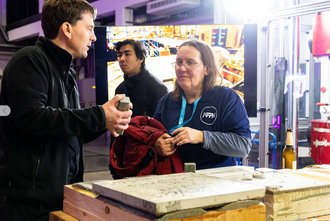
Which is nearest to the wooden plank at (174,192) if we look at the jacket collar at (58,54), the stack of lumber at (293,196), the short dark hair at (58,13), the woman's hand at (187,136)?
the stack of lumber at (293,196)

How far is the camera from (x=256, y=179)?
3.98 ft

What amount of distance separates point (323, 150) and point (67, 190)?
10.1 ft

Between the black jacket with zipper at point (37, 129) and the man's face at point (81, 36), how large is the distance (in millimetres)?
129

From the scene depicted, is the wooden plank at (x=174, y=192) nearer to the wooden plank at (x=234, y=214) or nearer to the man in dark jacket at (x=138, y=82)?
the wooden plank at (x=234, y=214)

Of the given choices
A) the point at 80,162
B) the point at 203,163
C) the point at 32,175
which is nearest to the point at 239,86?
the point at 203,163

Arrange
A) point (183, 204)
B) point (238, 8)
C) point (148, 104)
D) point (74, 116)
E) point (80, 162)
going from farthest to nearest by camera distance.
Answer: point (238, 8) → point (148, 104) → point (80, 162) → point (74, 116) → point (183, 204)

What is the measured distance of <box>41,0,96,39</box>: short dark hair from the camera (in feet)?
5.44

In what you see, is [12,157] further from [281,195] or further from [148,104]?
[148,104]

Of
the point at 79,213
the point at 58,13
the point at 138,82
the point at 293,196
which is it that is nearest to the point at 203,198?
the point at 293,196

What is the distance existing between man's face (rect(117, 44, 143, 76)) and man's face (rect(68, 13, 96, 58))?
1599 mm

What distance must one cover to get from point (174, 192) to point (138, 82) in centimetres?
243

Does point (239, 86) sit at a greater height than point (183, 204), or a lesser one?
greater

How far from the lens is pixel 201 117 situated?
6.05 feet

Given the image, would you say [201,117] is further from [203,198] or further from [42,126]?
[203,198]
